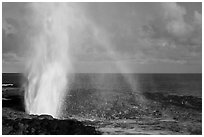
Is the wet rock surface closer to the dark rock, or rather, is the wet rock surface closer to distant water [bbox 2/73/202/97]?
the dark rock

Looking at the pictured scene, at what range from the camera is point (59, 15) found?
13.5 m

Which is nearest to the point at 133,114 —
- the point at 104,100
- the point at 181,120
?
the point at 181,120

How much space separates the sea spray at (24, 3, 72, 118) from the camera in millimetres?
13609

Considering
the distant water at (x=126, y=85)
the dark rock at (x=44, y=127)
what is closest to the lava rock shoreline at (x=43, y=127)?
the dark rock at (x=44, y=127)

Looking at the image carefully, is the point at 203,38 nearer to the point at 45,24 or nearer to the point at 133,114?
the point at 133,114

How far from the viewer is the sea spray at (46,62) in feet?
44.7

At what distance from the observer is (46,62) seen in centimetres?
1369

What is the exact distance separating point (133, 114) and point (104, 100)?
326 cm

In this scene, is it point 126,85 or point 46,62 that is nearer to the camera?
point 46,62

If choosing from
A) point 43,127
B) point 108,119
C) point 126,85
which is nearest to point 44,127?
point 43,127

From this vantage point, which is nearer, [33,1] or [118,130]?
[118,130]

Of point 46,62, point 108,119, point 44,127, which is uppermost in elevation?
point 46,62

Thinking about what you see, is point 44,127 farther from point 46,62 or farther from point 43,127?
point 46,62

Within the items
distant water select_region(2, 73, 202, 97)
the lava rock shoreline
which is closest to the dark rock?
the lava rock shoreline
